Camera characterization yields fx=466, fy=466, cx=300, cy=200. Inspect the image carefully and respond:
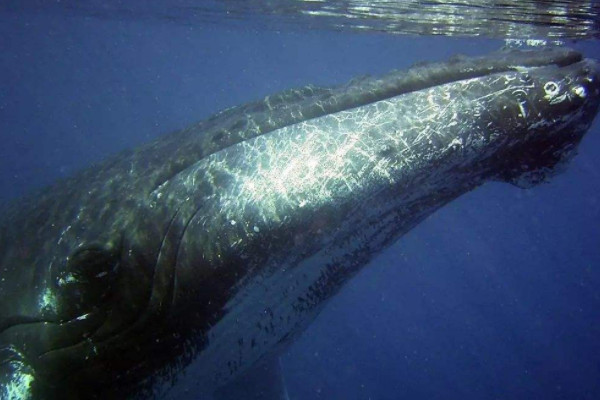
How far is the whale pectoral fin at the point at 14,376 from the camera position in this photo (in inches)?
133

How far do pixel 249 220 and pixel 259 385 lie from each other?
3.60 m

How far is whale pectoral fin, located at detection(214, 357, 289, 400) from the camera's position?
6.06 meters

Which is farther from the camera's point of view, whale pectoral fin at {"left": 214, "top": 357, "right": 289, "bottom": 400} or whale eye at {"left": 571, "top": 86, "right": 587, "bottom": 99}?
whale pectoral fin at {"left": 214, "top": 357, "right": 289, "bottom": 400}

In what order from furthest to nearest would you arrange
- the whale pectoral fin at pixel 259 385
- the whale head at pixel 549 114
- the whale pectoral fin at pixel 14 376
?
1. the whale pectoral fin at pixel 259 385
2. the whale head at pixel 549 114
3. the whale pectoral fin at pixel 14 376

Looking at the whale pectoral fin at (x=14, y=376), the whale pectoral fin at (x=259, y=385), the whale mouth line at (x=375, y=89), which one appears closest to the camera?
the whale pectoral fin at (x=14, y=376)

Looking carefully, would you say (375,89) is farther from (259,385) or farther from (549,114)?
(259,385)

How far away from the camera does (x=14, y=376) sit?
3459mm

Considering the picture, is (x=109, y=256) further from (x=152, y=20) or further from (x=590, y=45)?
(x=152, y=20)

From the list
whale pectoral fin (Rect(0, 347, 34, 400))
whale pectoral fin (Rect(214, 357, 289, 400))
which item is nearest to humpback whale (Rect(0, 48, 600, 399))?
whale pectoral fin (Rect(0, 347, 34, 400))

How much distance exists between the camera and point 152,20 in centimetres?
4266

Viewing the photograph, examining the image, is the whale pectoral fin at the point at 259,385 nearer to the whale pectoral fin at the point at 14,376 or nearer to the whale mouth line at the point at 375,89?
the whale pectoral fin at the point at 14,376

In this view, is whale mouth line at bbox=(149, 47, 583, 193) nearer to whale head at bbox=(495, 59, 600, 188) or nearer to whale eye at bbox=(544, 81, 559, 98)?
whale head at bbox=(495, 59, 600, 188)

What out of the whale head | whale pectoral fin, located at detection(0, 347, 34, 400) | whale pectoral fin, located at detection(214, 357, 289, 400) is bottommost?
→ whale pectoral fin, located at detection(214, 357, 289, 400)

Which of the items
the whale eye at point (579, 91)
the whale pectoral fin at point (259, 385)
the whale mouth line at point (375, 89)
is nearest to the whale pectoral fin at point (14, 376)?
the whale mouth line at point (375, 89)
